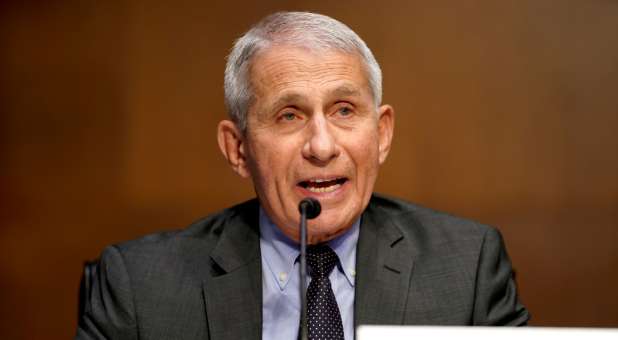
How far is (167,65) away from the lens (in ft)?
9.94

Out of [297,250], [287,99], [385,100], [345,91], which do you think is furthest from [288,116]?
[385,100]

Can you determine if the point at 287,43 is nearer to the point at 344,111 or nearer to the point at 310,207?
the point at 344,111

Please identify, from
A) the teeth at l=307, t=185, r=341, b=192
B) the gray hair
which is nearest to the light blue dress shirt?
the teeth at l=307, t=185, r=341, b=192

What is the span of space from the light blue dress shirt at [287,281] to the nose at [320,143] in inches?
11.8

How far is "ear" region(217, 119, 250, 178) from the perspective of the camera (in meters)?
2.11

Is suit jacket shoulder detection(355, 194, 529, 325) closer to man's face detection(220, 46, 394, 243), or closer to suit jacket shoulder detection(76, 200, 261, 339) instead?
man's face detection(220, 46, 394, 243)

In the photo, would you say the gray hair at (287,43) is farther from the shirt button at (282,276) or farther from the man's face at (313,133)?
the shirt button at (282,276)

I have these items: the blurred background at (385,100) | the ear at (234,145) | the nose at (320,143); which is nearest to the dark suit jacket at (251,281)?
the ear at (234,145)

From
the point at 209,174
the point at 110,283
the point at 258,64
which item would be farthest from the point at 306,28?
the point at 209,174

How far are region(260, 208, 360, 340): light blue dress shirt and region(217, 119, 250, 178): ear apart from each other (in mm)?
154

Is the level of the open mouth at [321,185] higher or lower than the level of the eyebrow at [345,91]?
lower

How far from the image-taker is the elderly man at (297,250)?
1928mm

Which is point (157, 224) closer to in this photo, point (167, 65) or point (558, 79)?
point (167, 65)

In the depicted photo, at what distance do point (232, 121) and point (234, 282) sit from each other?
1.35 feet
